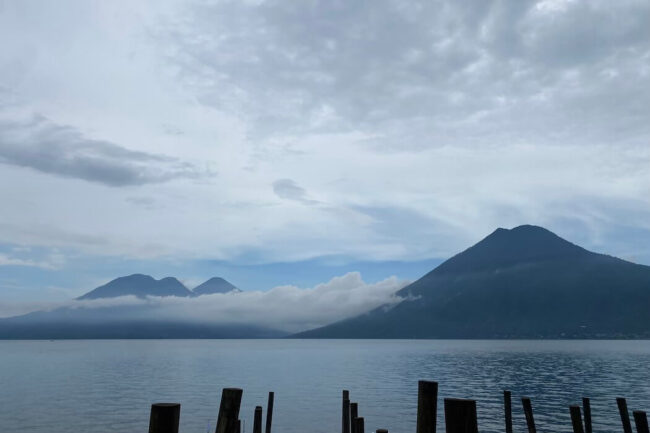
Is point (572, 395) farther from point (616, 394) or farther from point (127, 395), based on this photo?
point (127, 395)

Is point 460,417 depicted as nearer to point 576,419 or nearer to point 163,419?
point 163,419

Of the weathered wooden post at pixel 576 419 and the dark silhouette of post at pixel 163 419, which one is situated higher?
the dark silhouette of post at pixel 163 419

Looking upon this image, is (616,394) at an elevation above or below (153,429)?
below

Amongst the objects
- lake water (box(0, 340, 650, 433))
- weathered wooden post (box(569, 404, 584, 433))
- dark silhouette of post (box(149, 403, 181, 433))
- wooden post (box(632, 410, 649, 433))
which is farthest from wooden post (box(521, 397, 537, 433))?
dark silhouette of post (box(149, 403, 181, 433))

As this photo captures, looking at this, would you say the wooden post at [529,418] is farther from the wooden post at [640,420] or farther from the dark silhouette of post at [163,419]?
the dark silhouette of post at [163,419]

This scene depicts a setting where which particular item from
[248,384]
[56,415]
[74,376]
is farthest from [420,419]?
[74,376]

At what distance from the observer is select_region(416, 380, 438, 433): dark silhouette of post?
659 centimetres

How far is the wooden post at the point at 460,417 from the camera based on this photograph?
5.84 m

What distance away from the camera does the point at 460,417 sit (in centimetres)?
589

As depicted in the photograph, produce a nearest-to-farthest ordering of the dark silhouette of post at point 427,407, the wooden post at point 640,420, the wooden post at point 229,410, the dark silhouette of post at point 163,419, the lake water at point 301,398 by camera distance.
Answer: the dark silhouette of post at point 163,419, the dark silhouette of post at point 427,407, the wooden post at point 229,410, the wooden post at point 640,420, the lake water at point 301,398

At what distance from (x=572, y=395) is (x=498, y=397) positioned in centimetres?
808

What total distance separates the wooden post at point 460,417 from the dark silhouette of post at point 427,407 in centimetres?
66

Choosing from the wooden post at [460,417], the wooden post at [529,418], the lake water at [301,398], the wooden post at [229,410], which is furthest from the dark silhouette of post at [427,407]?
the lake water at [301,398]

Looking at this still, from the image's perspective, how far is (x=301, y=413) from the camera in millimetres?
46156
